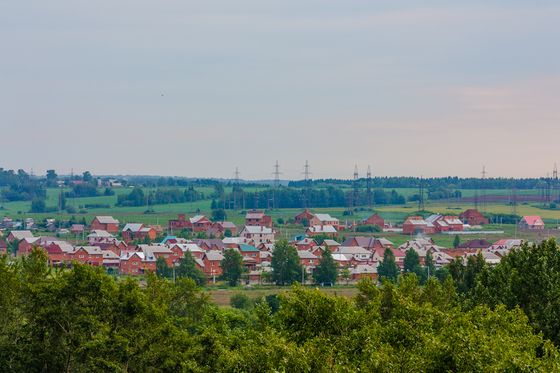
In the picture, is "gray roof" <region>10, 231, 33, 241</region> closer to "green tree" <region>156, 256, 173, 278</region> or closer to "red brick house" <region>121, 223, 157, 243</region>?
"red brick house" <region>121, 223, 157, 243</region>

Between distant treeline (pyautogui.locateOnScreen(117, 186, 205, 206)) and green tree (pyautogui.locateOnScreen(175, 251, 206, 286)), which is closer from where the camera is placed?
green tree (pyautogui.locateOnScreen(175, 251, 206, 286))

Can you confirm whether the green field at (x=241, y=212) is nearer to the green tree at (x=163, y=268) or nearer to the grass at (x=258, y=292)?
the green tree at (x=163, y=268)

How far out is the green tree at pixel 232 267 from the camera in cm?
9231

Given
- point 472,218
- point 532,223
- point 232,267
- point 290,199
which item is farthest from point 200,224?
point 232,267

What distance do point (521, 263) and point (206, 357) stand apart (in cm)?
1472

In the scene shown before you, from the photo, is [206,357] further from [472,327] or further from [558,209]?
[558,209]

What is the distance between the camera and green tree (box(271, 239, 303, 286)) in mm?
91938

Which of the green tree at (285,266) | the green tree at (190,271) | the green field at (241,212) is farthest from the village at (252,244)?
the green tree at (190,271)

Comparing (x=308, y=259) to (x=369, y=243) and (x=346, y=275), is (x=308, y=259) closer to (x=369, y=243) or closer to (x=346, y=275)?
(x=346, y=275)

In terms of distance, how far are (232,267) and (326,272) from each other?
809 centimetres

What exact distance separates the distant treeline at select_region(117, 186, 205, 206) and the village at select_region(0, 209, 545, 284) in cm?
3309

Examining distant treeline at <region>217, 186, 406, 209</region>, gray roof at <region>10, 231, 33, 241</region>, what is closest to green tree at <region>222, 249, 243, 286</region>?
gray roof at <region>10, 231, 33, 241</region>

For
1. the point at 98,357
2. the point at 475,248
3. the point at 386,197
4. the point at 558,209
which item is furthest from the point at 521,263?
the point at 386,197

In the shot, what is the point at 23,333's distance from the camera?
36812mm
